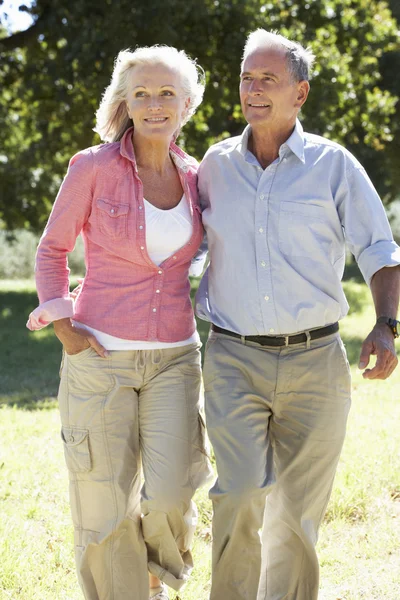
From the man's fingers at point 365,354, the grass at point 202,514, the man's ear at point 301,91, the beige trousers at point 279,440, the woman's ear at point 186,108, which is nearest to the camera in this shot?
the man's fingers at point 365,354

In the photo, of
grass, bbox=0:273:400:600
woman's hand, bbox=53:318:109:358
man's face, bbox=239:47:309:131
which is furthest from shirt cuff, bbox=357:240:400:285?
grass, bbox=0:273:400:600

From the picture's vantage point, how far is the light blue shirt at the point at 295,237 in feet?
12.7

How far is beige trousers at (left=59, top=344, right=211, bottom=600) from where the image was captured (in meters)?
3.84

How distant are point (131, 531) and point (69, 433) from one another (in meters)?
0.51

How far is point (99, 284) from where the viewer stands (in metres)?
3.93

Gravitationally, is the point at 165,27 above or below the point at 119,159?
above

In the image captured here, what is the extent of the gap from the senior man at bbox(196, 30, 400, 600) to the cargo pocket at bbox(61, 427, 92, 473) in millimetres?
540

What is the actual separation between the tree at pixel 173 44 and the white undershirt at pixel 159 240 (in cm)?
1161

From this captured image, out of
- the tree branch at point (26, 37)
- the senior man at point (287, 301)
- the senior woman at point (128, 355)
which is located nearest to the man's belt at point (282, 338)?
the senior man at point (287, 301)

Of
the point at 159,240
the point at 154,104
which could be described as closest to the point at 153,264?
the point at 159,240

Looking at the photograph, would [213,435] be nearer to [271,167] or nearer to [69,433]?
[69,433]

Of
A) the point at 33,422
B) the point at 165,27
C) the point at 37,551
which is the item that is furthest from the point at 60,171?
the point at 37,551

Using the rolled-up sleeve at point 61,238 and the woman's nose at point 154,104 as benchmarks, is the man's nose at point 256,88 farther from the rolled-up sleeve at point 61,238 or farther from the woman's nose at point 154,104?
the rolled-up sleeve at point 61,238

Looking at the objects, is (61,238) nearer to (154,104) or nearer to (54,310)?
(54,310)
